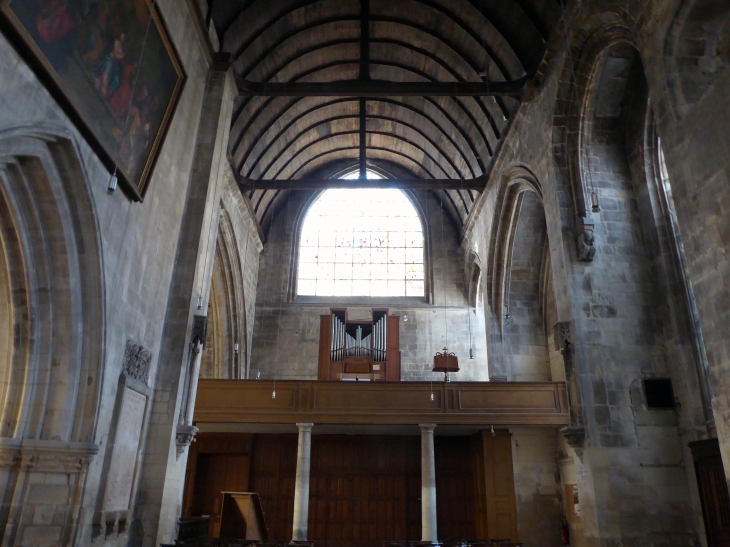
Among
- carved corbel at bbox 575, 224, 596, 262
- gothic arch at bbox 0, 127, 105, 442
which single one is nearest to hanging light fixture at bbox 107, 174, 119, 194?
gothic arch at bbox 0, 127, 105, 442

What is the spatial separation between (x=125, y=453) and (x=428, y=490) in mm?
5757

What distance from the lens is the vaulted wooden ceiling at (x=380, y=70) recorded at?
12.0 m

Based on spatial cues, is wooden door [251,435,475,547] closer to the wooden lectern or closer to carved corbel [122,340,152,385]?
the wooden lectern

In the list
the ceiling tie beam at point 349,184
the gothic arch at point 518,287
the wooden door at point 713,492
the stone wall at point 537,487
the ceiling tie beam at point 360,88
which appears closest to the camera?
the wooden door at point 713,492

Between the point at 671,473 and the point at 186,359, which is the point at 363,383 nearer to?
the point at 186,359

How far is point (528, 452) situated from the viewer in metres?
12.9

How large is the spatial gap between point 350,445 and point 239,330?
4.66 m

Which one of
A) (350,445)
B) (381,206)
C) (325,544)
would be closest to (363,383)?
(350,445)

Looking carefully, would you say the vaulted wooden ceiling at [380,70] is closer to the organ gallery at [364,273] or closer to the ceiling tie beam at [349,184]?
the organ gallery at [364,273]

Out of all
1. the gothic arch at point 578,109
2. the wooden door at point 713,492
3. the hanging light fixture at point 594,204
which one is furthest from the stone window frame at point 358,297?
the wooden door at point 713,492

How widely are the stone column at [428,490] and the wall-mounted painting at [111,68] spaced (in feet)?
22.5

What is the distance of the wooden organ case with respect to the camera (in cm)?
1473

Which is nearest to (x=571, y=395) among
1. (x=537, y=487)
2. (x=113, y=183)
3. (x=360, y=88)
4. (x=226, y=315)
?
(x=537, y=487)

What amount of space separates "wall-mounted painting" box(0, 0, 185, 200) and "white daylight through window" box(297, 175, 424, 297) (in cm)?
1065
